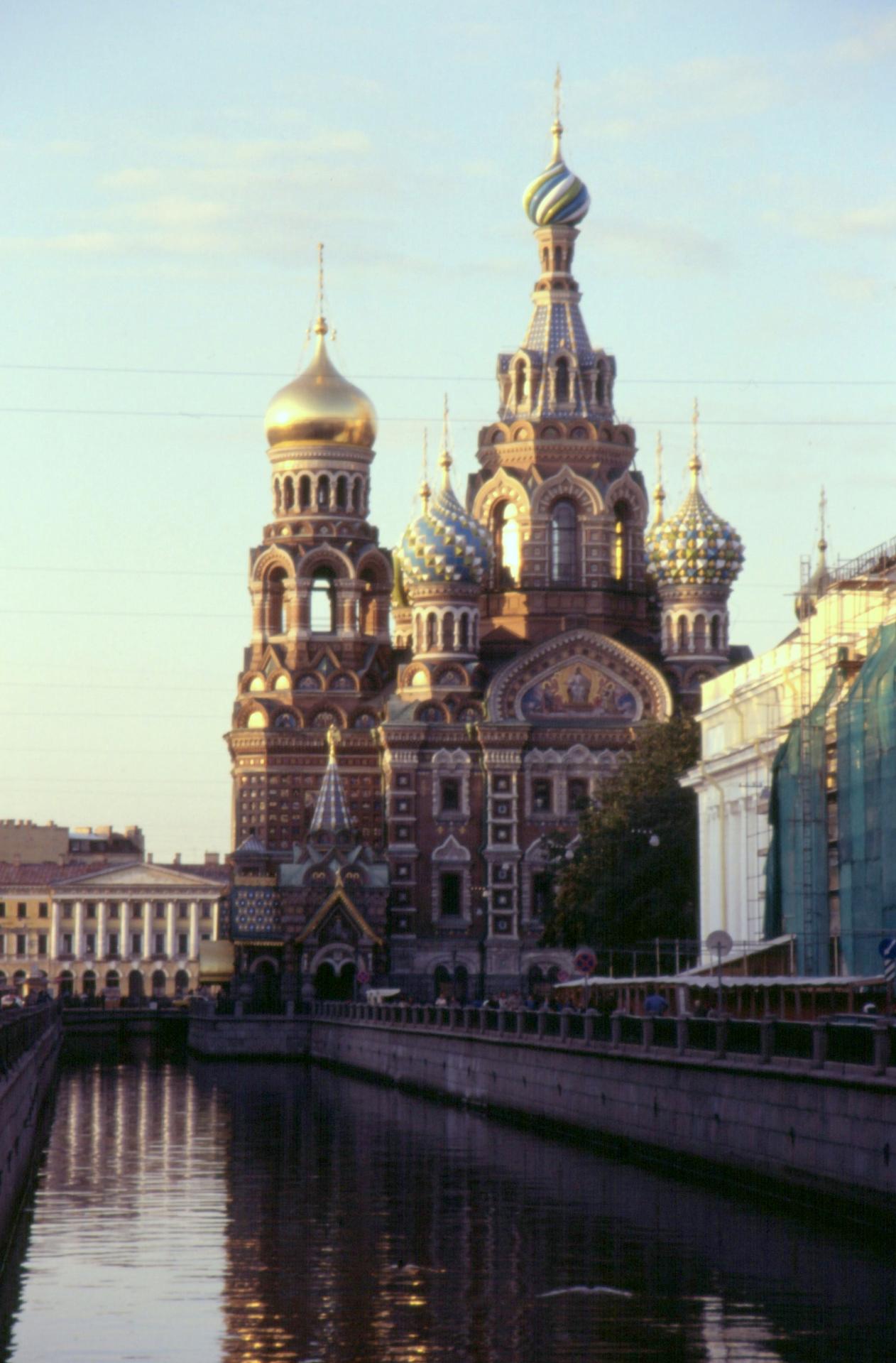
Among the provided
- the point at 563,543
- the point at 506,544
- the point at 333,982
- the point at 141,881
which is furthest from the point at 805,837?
the point at 141,881

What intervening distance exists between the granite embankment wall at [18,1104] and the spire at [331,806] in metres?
32.7

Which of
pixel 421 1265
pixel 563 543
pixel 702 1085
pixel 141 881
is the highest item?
pixel 563 543

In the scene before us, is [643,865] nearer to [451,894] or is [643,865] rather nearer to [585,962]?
[451,894]

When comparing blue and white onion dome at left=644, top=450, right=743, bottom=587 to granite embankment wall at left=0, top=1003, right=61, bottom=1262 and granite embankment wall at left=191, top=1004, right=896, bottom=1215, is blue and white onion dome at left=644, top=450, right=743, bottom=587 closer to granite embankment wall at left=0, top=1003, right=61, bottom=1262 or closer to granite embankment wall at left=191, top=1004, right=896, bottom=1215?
granite embankment wall at left=191, top=1004, right=896, bottom=1215

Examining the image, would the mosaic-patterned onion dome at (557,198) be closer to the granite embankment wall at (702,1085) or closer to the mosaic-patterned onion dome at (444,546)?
the mosaic-patterned onion dome at (444,546)

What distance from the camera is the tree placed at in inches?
2566

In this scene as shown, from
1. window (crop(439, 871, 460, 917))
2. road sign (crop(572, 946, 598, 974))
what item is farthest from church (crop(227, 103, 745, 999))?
Result: road sign (crop(572, 946, 598, 974))

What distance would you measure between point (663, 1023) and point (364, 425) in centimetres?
5637

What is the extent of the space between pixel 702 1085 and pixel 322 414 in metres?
59.3

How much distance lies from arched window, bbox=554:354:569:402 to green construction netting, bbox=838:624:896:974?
4386 centimetres

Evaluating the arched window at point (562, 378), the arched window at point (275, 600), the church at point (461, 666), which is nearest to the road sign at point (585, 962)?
the church at point (461, 666)

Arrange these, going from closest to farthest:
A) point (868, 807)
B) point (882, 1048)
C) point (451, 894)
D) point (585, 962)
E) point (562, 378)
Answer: point (882, 1048) < point (585, 962) < point (868, 807) < point (451, 894) < point (562, 378)

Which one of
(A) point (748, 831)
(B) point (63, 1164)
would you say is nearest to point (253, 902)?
(A) point (748, 831)

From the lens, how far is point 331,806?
80.6m
